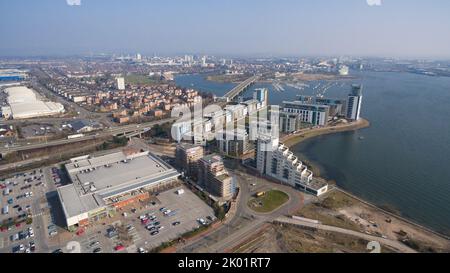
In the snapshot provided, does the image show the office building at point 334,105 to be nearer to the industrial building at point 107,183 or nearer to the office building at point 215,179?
the office building at point 215,179

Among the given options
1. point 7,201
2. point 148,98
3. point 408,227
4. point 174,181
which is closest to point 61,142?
point 7,201

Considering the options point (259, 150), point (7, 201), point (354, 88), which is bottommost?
point (7, 201)

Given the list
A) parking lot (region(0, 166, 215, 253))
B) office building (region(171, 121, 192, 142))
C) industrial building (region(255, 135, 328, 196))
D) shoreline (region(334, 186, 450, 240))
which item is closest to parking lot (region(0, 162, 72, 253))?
parking lot (region(0, 166, 215, 253))

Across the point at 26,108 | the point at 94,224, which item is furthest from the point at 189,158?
the point at 26,108

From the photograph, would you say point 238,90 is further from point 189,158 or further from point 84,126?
point 189,158

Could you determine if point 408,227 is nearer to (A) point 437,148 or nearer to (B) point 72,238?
→ (A) point 437,148

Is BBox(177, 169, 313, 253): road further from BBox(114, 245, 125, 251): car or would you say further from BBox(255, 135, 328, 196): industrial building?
BBox(114, 245, 125, 251): car

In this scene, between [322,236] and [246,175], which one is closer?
[322,236]
